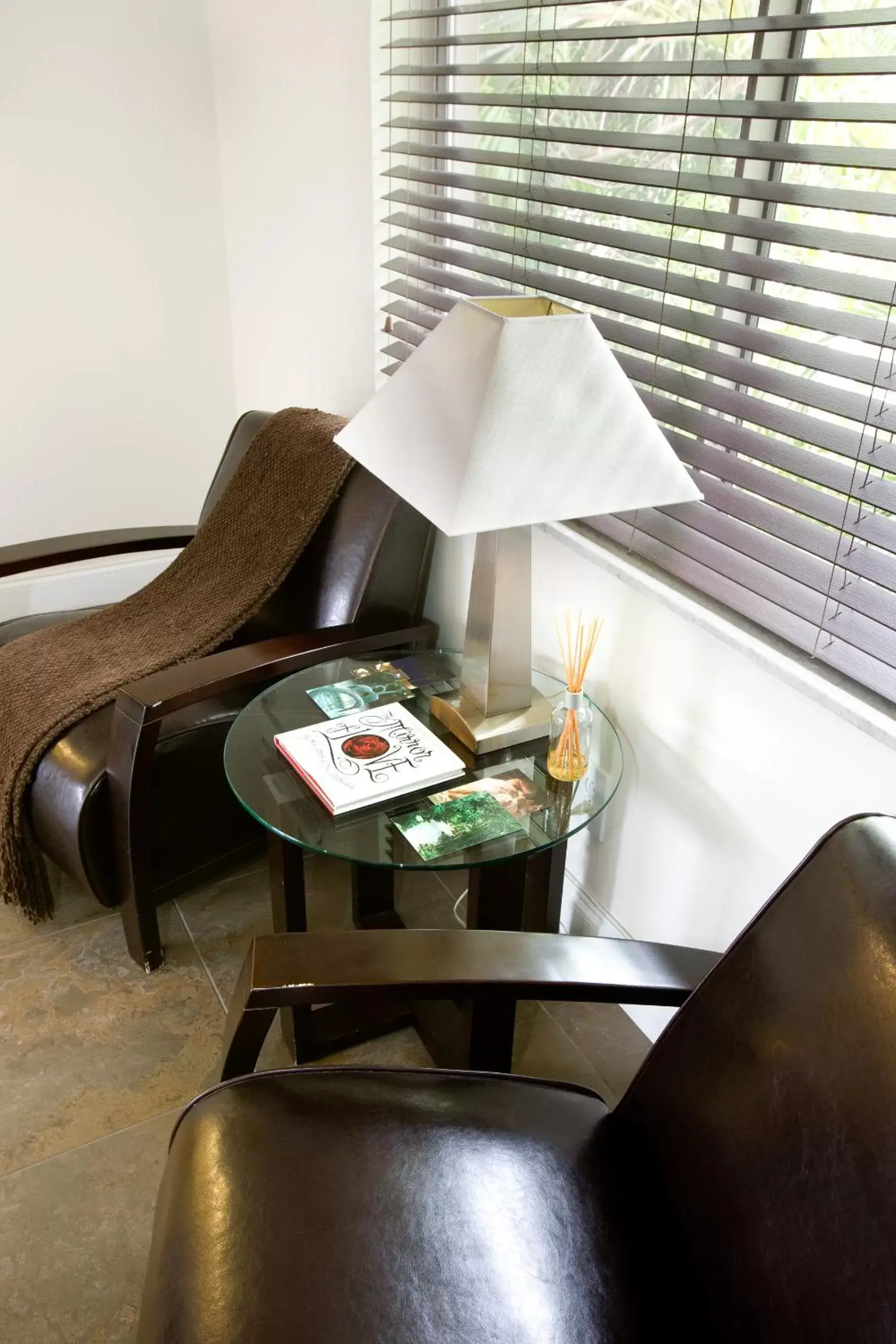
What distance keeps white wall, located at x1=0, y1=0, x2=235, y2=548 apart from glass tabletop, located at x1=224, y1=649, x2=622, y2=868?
148cm

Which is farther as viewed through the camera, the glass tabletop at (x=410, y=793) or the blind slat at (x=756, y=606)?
the glass tabletop at (x=410, y=793)

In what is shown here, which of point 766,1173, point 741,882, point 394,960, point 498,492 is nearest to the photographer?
point 766,1173

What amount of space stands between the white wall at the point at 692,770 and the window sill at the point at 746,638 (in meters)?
0.02

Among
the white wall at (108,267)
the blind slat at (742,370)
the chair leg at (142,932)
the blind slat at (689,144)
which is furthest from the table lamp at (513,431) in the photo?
the white wall at (108,267)

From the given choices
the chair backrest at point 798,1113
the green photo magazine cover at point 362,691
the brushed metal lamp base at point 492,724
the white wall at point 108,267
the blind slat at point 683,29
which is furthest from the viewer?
the white wall at point 108,267

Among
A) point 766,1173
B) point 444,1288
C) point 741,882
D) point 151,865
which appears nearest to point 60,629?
point 151,865

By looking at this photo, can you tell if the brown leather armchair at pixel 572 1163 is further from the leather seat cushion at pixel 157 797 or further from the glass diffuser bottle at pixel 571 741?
the leather seat cushion at pixel 157 797

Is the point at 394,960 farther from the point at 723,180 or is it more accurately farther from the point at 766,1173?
the point at 723,180

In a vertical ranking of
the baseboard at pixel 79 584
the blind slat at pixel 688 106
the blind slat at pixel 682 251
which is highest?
the blind slat at pixel 688 106

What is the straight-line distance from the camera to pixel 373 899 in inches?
70.7

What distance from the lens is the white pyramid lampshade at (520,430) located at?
1146 millimetres

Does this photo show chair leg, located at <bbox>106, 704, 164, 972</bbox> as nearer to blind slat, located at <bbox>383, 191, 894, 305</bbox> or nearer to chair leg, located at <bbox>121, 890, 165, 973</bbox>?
chair leg, located at <bbox>121, 890, 165, 973</bbox>

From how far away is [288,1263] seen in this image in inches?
34.8

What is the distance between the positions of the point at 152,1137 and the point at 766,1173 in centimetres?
99
